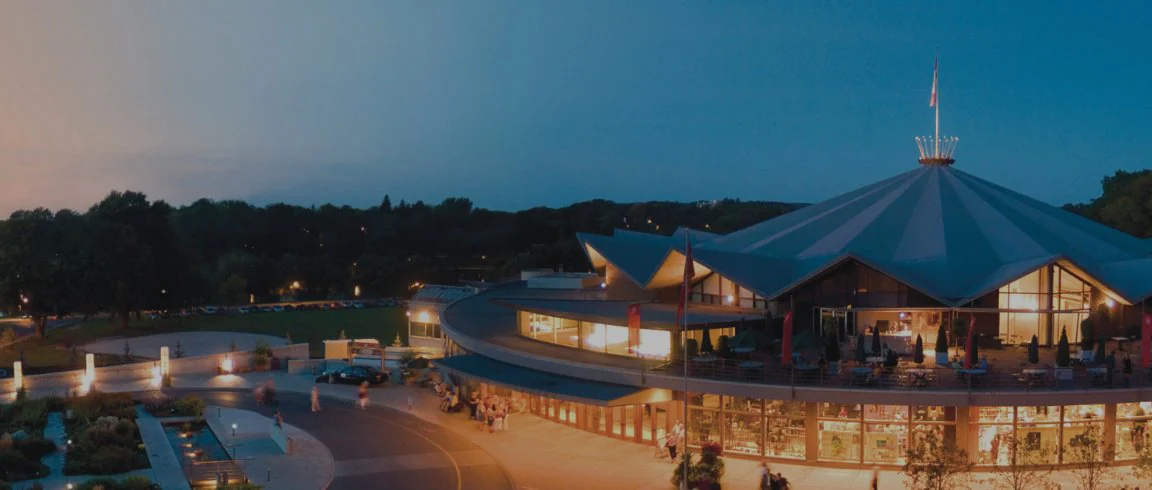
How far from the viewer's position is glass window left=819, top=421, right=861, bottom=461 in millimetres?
28031

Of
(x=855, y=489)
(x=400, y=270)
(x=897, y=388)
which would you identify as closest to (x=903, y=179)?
(x=897, y=388)

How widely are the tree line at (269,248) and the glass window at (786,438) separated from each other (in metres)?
54.6

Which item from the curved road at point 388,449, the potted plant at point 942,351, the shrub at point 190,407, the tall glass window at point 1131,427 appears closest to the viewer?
the curved road at point 388,449

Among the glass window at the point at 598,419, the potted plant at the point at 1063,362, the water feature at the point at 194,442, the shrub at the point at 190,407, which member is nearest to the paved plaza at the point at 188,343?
the shrub at the point at 190,407

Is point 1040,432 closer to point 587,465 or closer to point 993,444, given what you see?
point 993,444

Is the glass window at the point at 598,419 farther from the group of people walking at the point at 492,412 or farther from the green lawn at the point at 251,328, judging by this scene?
the green lawn at the point at 251,328

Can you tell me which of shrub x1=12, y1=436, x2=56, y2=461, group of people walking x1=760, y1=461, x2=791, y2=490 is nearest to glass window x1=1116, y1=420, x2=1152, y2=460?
group of people walking x1=760, y1=461, x2=791, y2=490

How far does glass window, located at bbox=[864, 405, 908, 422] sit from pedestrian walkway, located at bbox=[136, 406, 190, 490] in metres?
20.4

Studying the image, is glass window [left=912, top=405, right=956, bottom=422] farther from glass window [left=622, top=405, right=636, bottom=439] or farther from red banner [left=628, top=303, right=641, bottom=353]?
red banner [left=628, top=303, right=641, bottom=353]

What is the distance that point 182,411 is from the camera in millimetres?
36562

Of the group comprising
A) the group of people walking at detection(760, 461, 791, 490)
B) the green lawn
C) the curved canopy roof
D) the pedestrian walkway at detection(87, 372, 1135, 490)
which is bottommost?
the green lawn

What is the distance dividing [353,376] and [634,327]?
18859 millimetres

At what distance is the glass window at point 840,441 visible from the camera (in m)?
28.0

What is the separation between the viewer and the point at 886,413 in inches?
1093
